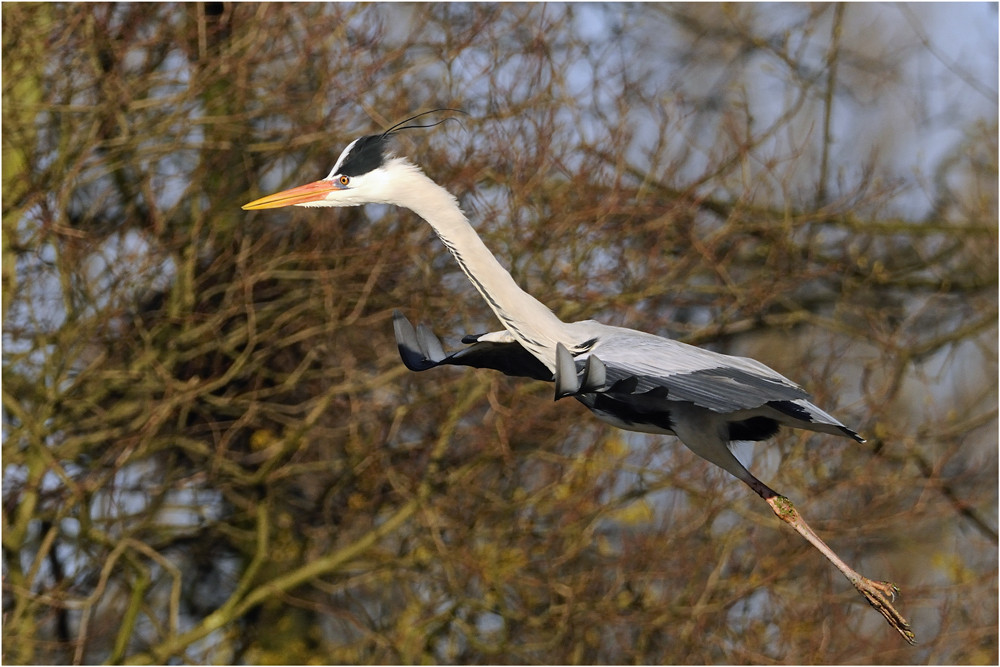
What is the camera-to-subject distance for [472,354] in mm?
2207

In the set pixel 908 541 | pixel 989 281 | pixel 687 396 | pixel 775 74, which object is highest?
pixel 775 74

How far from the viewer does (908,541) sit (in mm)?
8930

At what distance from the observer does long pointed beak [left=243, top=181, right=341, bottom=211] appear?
2.25 m

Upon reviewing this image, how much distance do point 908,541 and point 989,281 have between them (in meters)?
2.02

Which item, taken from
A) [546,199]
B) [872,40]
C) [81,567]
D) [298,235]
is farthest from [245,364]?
[872,40]

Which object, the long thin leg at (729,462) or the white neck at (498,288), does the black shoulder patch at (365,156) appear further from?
the long thin leg at (729,462)

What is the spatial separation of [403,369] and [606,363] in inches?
193

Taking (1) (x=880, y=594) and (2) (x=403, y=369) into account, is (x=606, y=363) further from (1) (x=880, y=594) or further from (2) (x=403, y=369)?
(2) (x=403, y=369)

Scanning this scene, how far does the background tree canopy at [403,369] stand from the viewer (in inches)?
253

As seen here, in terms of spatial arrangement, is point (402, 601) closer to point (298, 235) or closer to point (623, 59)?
point (298, 235)

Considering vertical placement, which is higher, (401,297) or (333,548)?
(401,297)

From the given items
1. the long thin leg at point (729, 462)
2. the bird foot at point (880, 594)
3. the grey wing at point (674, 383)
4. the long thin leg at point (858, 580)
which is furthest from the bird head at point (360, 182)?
the bird foot at point (880, 594)

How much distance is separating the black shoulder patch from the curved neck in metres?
0.22

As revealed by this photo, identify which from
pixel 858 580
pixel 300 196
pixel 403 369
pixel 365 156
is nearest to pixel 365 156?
pixel 365 156
